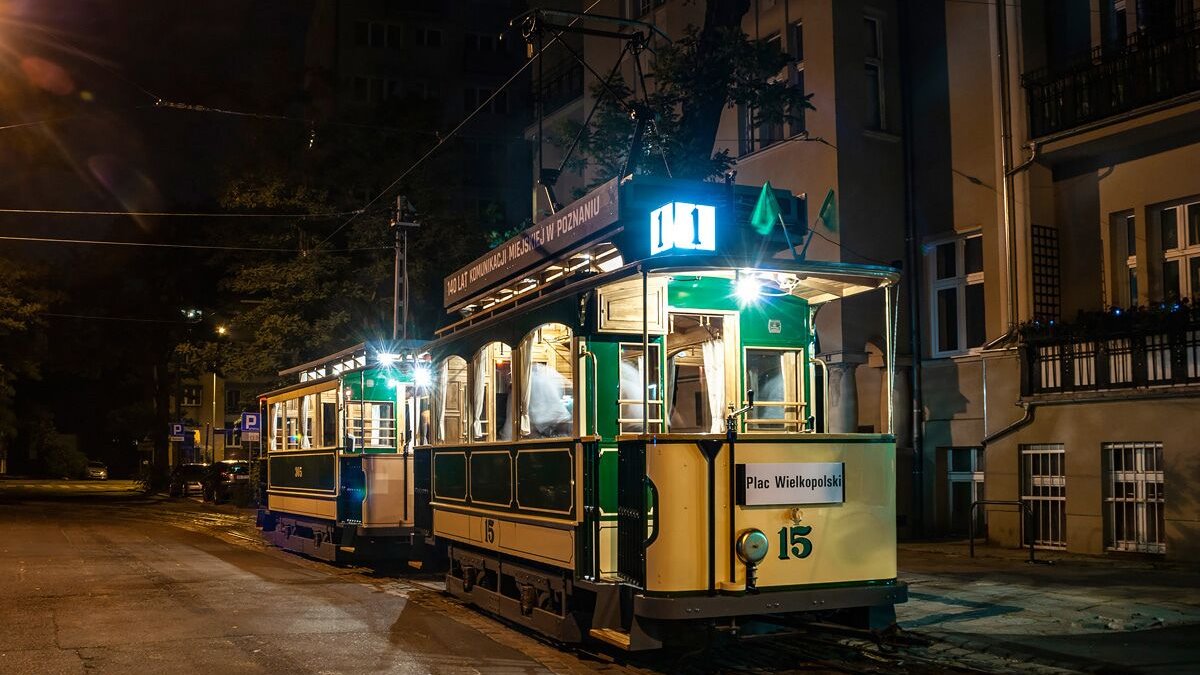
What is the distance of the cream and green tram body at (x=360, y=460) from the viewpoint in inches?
702

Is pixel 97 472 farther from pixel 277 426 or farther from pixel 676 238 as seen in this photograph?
pixel 676 238

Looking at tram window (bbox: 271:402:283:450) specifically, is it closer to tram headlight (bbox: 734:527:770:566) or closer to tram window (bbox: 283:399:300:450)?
tram window (bbox: 283:399:300:450)

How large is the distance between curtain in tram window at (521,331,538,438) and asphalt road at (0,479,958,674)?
2.05 metres

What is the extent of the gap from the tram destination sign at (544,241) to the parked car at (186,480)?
122ft

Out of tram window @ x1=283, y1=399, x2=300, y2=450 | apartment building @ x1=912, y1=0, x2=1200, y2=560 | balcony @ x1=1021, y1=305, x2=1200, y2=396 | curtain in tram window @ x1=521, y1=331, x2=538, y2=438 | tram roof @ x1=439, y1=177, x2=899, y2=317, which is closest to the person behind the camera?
tram roof @ x1=439, y1=177, x2=899, y2=317

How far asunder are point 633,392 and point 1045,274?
10.8 metres

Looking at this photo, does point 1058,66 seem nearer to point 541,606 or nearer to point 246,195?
point 541,606

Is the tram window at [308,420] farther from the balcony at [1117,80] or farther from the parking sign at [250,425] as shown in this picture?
the balcony at [1117,80]

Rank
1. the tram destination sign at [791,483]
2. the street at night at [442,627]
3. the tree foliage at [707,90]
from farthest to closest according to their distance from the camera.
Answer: the tree foliage at [707,90] → the street at night at [442,627] → the tram destination sign at [791,483]

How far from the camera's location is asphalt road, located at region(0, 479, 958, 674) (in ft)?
32.1

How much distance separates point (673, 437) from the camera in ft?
28.6

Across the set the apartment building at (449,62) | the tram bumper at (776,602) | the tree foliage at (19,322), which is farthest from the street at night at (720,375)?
the apartment building at (449,62)

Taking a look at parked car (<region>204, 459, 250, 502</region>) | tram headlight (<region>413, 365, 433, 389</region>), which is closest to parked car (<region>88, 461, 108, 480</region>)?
parked car (<region>204, 459, 250, 502</region>)

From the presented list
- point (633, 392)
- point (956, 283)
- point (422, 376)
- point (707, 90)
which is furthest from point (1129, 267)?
point (633, 392)
